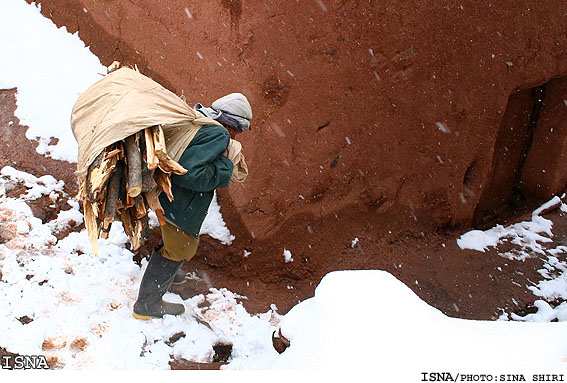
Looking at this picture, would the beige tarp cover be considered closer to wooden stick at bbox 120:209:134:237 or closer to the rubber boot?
wooden stick at bbox 120:209:134:237

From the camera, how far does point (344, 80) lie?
404 cm

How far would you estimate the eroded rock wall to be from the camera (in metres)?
3.74

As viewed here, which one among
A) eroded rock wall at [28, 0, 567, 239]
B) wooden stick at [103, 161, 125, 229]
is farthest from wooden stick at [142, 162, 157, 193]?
eroded rock wall at [28, 0, 567, 239]

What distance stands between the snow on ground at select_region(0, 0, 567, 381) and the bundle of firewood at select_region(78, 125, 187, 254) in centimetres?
62

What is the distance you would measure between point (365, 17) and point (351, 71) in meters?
0.43

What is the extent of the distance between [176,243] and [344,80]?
2104 millimetres

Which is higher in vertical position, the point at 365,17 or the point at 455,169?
the point at 365,17

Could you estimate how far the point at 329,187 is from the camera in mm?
4305

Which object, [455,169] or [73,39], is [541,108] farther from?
[73,39]

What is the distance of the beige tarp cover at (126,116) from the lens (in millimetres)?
2182

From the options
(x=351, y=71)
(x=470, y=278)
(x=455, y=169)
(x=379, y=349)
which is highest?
(x=351, y=71)

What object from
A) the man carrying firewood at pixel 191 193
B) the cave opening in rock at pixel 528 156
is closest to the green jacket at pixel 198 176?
the man carrying firewood at pixel 191 193

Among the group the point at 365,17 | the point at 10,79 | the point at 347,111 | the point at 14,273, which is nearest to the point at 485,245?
the point at 347,111

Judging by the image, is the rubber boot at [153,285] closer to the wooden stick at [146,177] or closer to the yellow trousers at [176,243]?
the yellow trousers at [176,243]
